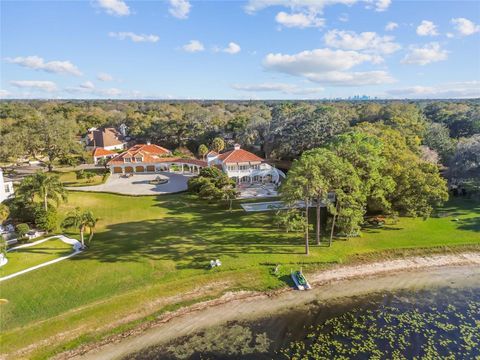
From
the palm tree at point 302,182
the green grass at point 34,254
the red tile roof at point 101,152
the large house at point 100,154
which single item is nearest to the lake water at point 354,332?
the palm tree at point 302,182

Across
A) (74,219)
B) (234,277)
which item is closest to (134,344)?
(234,277)

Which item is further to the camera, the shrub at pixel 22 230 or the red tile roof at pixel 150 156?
the red tile roof at pixel 150 156

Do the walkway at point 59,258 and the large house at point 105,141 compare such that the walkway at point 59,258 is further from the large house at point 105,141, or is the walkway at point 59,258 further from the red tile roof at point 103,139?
the red tile roof at point 103,139

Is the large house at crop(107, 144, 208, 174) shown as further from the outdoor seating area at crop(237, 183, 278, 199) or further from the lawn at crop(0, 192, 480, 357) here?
the lawn at crop(0, 192, 480, 357)

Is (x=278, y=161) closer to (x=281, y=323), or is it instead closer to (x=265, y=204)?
(x=265, y=204)

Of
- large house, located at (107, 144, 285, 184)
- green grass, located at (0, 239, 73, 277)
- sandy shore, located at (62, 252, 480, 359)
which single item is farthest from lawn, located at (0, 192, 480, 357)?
large house, located at (107, 144, 285, 184)

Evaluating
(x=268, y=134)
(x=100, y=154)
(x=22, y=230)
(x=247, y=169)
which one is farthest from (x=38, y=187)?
(x=100, y=154)
